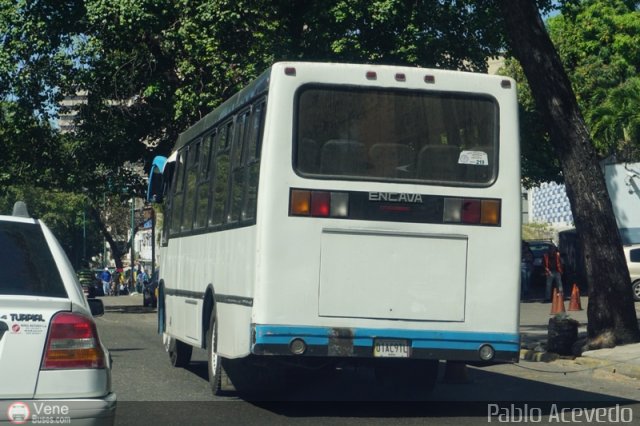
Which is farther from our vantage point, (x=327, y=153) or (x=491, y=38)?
(x=491, y=38)

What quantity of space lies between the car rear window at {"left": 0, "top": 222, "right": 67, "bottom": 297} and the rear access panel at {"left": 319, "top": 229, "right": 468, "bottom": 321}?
4.11 m

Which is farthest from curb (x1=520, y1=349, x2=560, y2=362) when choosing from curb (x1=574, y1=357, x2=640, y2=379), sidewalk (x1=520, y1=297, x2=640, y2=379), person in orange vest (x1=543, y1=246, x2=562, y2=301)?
person in orange vest (x1=543, y1=246, x2=562, y2=301)

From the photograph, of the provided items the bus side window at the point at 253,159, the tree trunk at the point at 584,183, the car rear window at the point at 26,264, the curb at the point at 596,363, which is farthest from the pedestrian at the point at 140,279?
the car rear window at the point at 26,264

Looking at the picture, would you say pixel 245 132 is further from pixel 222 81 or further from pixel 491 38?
pixel 491 38

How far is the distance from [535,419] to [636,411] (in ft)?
4.23

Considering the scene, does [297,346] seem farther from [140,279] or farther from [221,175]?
[140,279]

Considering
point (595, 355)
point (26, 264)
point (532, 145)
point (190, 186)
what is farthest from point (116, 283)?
point (26, 264)

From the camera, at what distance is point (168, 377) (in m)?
14.7

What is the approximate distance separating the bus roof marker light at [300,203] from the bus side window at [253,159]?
0.37m

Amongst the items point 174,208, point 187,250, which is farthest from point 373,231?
point 174,208

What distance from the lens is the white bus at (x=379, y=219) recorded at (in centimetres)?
1070

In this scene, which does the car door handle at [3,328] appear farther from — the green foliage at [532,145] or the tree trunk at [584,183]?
the green foliage at [532,145]

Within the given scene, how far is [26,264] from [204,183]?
703cm

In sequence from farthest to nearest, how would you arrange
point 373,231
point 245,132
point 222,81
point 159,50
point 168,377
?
point 159,50, point 222,81, point 168,377, point 245,132, point 373,231
